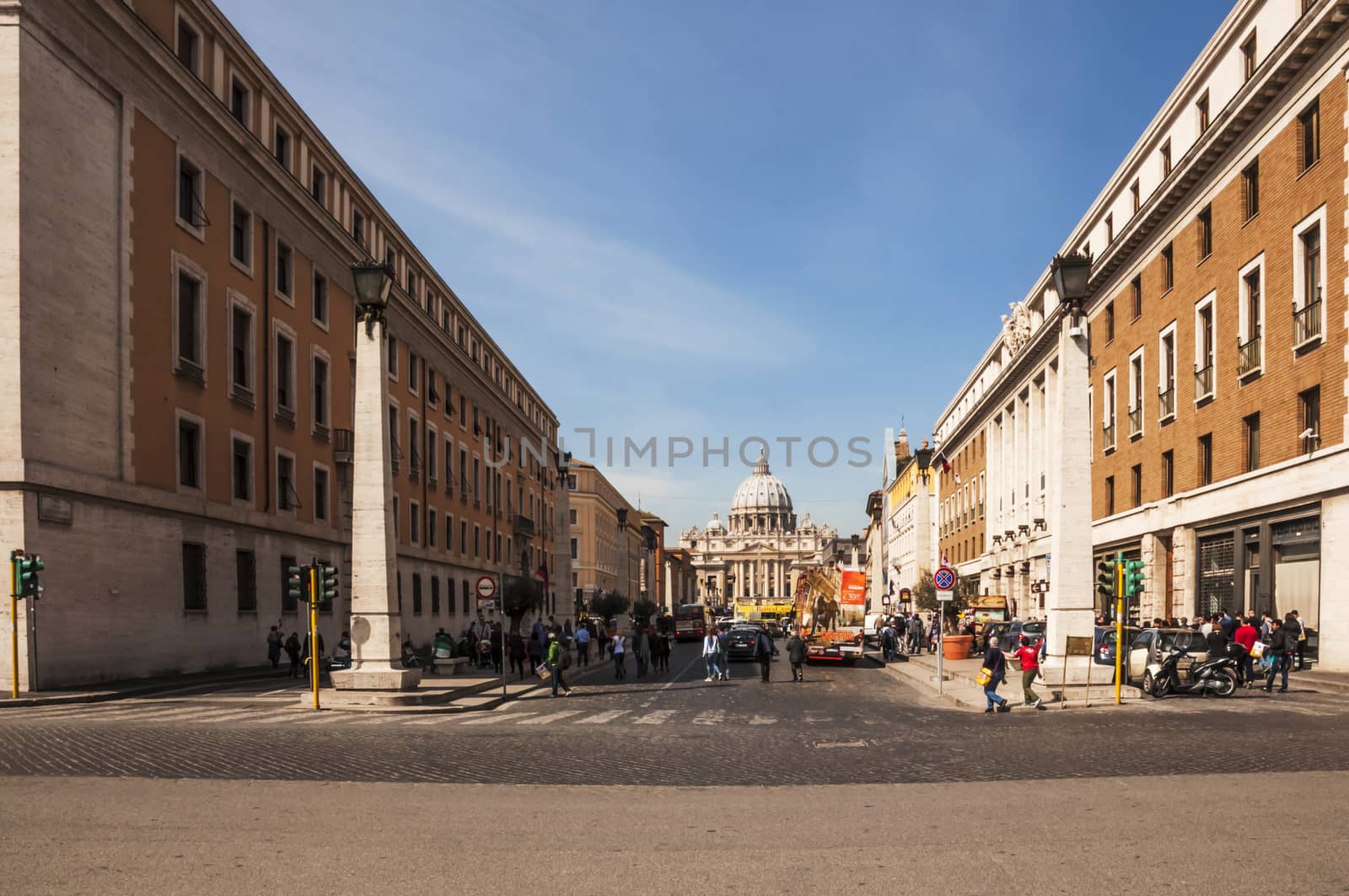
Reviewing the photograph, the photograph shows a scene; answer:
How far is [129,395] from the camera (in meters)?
27.8

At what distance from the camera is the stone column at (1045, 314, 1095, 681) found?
22391 millimetres

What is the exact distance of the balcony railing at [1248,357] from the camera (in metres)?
30.5

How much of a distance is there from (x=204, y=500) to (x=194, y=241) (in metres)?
6.72

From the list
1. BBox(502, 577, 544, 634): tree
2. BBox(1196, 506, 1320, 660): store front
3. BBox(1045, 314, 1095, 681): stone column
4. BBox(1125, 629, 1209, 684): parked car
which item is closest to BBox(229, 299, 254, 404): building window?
BBox(1045, 314, 1095, 681): stone column

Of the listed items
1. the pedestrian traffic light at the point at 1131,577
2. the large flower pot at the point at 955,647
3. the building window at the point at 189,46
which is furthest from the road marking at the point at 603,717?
the large flower pot at the point at 955,647

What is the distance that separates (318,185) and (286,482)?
425 inches

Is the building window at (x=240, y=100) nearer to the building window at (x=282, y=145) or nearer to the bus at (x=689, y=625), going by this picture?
the building window at (x=282, y=145)

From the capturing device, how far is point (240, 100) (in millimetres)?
35000

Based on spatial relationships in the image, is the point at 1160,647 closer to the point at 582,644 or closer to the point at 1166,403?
the point at 1166,403

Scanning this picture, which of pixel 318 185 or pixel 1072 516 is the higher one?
pixel 318 185

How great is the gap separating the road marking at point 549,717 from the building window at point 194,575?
13798 millimetres

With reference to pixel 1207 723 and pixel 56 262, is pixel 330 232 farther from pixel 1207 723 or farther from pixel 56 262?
pixel 1207 723

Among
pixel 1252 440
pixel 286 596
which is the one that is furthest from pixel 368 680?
pixel 1252 440

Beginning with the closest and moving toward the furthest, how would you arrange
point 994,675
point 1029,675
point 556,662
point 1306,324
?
point 994,675 → point 1029,675 → point 556,662 → point 1306,324
